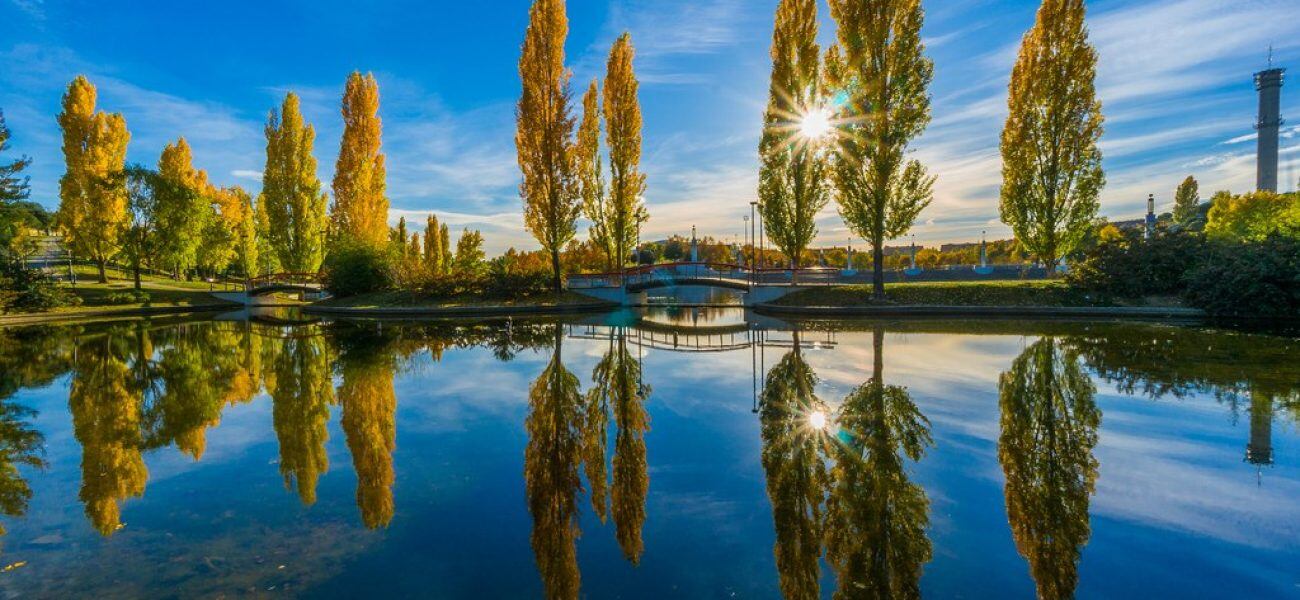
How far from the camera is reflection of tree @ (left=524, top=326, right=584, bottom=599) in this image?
3.88 metres

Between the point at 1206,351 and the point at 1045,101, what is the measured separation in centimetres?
1781

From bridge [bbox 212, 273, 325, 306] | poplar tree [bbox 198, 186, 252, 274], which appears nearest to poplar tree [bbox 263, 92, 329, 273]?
bridge [bbox 212, 273, 325, 306]

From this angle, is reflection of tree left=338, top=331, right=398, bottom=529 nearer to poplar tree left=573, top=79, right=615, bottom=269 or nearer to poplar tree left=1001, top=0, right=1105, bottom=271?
poplar tree left=573, top=79, right=615, bottom=269

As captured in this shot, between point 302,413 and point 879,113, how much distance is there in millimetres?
23482

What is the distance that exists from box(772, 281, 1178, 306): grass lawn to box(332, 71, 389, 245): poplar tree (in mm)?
29274

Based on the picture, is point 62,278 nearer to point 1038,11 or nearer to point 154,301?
point 154,301

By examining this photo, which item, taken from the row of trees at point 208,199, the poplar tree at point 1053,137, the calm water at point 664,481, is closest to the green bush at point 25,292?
the row of trees at point 208,199

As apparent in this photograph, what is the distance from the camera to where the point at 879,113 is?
2325cm

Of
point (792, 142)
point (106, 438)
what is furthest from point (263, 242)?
point (106, 438)

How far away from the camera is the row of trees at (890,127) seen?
75.5 feet

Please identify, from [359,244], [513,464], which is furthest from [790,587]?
[359,244]

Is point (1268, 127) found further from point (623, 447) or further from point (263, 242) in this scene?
point (263, 242)

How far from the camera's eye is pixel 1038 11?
25062mm

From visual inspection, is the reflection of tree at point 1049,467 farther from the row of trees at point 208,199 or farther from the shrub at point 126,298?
the shrub at point 126,298
